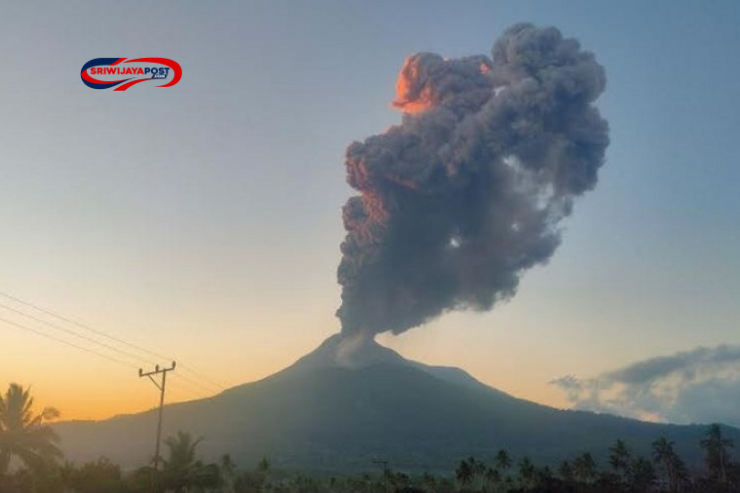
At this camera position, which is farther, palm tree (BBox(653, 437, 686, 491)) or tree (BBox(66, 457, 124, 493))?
palm tree (BBox(653, 437, 686, 491))

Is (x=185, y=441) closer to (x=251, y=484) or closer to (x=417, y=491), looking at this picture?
(x=251, y=484)

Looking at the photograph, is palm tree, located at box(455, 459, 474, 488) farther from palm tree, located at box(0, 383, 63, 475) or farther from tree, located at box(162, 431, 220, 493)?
palm tree, located at box(0, 383, 63, 475)

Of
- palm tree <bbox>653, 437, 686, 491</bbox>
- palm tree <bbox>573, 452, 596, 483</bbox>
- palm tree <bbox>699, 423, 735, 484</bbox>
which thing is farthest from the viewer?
palm tree <bbox>573, 452, 596, 483</bbox>

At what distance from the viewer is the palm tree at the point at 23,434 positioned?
54062mm

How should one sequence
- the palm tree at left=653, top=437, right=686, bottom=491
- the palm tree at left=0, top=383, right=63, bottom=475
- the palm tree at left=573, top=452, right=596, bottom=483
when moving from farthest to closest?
the palm tree at left=573, top=452, right=596, bottom=483
the palm tree at left=653, top=437, right=686, bottom=491
the palm tree at left=0, top=383, right=63, bottom=475

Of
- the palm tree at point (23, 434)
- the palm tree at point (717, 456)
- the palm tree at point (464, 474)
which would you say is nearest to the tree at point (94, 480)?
the palm tree at point (23, 434)

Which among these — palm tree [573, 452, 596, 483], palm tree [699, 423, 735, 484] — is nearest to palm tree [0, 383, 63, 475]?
palm tree [573, 452, 596, 483]

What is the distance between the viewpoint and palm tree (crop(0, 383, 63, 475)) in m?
54.1

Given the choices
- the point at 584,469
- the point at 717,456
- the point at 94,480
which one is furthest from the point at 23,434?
the point at 717,456

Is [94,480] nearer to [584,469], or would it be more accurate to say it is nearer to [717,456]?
[584,469]

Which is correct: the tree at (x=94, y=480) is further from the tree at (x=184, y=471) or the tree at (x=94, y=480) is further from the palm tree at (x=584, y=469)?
the palm tree at (x=584, y=469)

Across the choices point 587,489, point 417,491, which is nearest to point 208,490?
point 417,491

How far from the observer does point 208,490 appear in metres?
62.6

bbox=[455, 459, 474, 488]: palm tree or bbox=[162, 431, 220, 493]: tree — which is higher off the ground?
bbox=[162, 431, 220, 493]: tree
